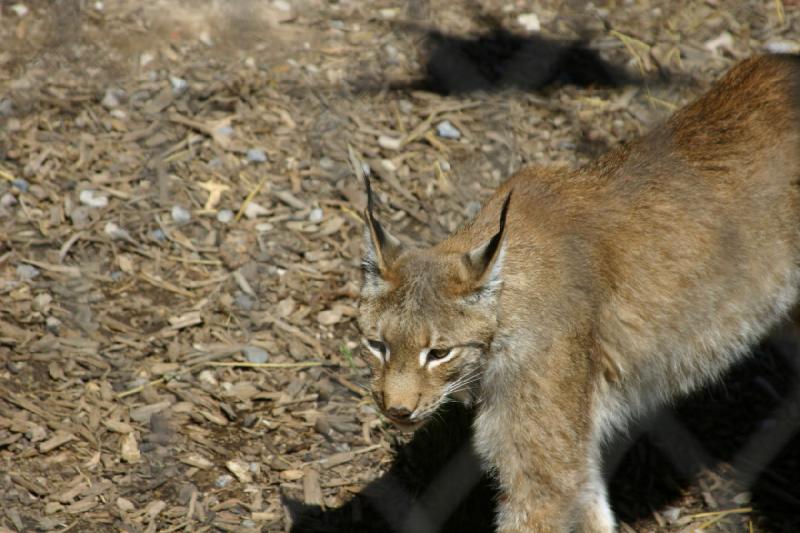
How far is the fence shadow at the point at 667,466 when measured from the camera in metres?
4.44

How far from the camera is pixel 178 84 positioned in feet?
19.1

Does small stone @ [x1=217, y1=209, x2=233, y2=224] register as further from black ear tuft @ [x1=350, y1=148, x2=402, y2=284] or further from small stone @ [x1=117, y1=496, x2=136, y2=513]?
black ear tuft @ [x1=350, y1=148, x2=402, y2=284]

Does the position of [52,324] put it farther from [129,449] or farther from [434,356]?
[434,356]

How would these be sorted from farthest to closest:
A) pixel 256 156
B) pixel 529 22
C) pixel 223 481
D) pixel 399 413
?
pixel 529 22, pixel 256 156, pixel 223 481, pixel 399 413

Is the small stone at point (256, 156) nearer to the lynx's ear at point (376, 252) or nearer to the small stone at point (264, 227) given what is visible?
the small stone at point (264, 227)

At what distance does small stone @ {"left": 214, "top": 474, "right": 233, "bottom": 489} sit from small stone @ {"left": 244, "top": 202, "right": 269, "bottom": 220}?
1.51m

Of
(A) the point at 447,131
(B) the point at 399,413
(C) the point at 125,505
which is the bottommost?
(C) the point at 125,505

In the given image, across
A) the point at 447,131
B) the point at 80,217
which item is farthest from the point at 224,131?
the point at 447,131

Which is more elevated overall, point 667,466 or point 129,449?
point 667,466

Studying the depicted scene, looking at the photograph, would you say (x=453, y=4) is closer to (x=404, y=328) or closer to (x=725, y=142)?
(x=725, y=142)

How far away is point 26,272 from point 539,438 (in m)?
2.68

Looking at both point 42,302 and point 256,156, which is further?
point 256,156

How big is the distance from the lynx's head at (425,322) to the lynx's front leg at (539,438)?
0.16 m

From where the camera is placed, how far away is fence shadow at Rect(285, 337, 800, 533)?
4.44m
